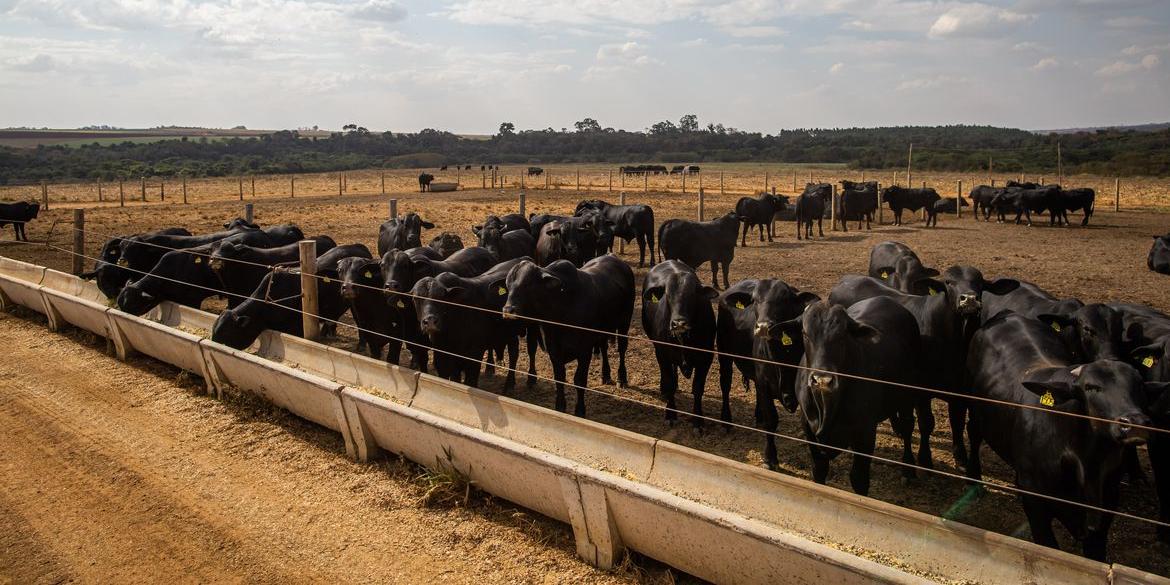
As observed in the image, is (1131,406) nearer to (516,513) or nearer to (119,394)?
(516,513)

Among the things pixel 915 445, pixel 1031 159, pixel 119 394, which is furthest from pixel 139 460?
pixel 1031 159

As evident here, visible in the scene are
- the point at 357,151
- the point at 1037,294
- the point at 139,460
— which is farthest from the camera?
the point at 357,151

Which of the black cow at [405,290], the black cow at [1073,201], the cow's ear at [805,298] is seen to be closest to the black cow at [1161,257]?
the black cow at [1073,201]

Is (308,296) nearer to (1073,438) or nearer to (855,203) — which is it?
(1073,438)

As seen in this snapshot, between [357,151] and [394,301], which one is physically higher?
[357,151]

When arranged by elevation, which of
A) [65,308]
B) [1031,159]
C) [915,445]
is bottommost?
[915,445]

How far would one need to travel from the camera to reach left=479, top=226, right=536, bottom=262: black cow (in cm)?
1365

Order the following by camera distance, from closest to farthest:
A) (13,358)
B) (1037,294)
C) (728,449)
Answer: (728,449)
(1037,294)
(13,358)

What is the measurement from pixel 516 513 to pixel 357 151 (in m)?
134

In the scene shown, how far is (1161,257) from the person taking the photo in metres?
16.6

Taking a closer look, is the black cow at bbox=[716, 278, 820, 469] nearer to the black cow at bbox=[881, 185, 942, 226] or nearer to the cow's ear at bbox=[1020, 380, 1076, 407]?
the cow's ear at bbox=[1020, 380, 1076, 407]

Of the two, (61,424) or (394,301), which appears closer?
(61,424)

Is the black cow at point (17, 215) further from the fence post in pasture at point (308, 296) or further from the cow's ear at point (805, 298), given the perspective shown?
the cow's ear at point (805, 298)

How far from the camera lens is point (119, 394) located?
8609mm
